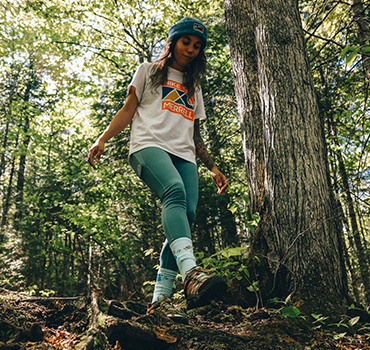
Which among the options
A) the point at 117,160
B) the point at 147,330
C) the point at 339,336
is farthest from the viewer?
the point at 117,160

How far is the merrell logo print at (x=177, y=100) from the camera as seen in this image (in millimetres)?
2537

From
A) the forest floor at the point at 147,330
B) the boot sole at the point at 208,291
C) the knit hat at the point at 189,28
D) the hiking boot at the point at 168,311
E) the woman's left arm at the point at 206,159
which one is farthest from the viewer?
the woman's left arm at the point at 206,159

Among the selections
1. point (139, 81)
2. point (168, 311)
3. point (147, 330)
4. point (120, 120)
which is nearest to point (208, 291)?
point (147, 330)

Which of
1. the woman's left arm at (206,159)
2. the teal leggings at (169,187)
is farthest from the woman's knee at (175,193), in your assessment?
the woman's left arm at (206,159)

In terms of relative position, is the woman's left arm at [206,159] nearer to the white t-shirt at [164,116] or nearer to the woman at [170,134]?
the woman at [170,134]

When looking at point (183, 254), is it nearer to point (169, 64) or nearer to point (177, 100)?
point (177, 100)

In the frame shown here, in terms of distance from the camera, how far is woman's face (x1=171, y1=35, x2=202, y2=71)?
101 inches

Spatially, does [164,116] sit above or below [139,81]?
below

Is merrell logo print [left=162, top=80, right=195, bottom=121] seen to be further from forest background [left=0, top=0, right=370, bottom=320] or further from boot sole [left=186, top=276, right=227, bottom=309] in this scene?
forest background [left=0, top=0, right=370, bottom=320]

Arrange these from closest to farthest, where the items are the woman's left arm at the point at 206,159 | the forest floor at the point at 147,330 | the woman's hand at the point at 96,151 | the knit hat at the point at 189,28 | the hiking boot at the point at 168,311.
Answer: the forest floor at the point at 147,330
the hiking boot at the point at 168,311
the woman's hand at the point at 96,151
the knit hat at the point at 189,28
the woman's left arm at the point at 206,159

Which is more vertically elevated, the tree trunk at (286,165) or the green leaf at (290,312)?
the tree trunk at (286,165)

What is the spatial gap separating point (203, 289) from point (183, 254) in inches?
13.8

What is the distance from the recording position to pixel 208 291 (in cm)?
164

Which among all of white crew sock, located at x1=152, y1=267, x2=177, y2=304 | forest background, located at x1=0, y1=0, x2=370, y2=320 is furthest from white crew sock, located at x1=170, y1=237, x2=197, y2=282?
forest background, located at x1=0, y1=0, x2=370, y2=320
